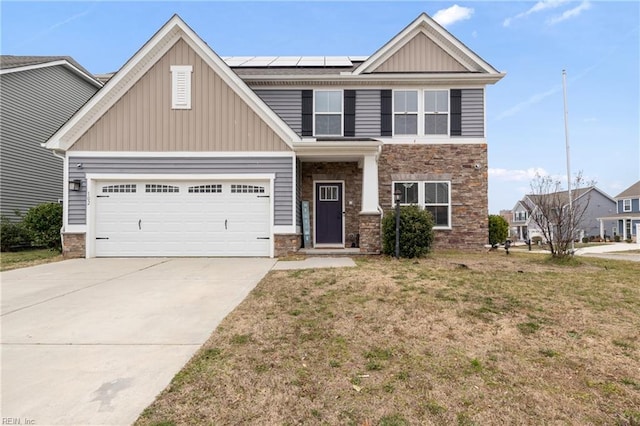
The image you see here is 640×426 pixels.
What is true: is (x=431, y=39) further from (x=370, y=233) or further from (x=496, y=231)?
Result: (x=370, y=233)

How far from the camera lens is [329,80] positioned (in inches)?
464

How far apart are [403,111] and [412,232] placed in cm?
491

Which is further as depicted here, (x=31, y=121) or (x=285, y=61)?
(x=285, y=61)

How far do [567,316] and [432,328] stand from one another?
190 cm

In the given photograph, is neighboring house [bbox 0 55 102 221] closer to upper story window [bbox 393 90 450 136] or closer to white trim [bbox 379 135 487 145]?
white trim [bbox 379 135 487 145]

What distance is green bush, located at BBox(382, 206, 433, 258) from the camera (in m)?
9.13

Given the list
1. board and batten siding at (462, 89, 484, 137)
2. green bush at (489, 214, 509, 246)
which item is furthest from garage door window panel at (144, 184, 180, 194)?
green bush at (489, 214, 509, 246)

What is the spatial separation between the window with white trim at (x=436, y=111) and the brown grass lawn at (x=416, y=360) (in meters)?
7.40

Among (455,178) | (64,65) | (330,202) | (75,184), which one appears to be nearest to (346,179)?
(330,202)

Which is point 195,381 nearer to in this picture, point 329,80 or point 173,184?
point 173,184

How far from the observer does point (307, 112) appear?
12.0 metres

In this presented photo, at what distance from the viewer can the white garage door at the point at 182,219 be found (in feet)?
32.7

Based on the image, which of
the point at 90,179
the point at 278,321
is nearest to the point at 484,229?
the point at 278,321

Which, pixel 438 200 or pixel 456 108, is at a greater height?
pixel 456 108
